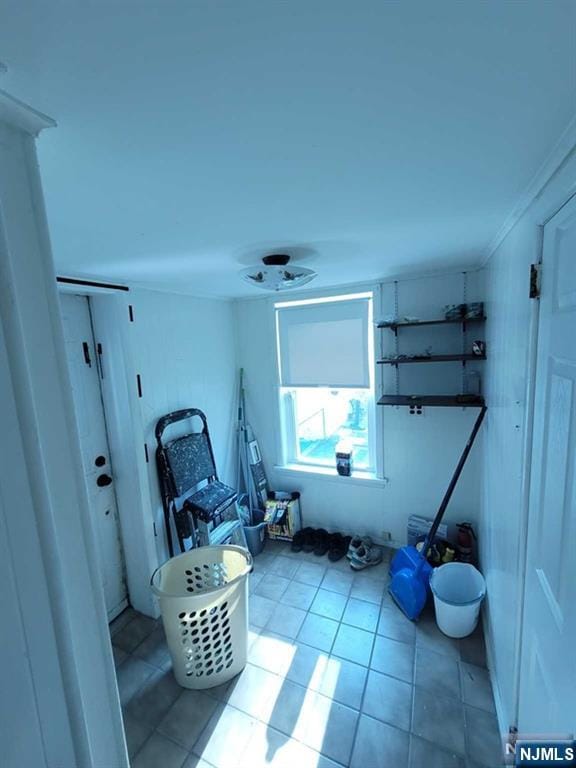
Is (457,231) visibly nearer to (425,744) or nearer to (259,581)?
(425,744)

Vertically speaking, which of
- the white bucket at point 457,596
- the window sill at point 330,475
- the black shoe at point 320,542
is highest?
the window sill at point 330,475

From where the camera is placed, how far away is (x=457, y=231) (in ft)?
4.71

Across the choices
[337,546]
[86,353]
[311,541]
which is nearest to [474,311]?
[337,546]

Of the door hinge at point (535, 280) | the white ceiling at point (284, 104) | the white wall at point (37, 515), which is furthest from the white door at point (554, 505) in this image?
the white wall at point (37, 515)

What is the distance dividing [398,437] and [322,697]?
5.28 ft

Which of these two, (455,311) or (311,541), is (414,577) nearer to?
(311,541)

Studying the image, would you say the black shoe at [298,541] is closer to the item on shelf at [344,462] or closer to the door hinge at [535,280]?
the item on shelf at [344,462]

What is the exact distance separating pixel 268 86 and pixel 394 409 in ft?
7.57

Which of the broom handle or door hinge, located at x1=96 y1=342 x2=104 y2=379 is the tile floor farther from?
door hinge, located at x1=96 y1=342 x2=104 y2=379

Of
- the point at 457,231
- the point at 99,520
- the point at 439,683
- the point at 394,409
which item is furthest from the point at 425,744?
the point at 457,231

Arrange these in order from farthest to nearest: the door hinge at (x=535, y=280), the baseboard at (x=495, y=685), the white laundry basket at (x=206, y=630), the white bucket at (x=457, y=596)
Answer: the white bucket at (x=457, y=596) < the white laundry basket at (x=206, y=630) < the baseboard at (x=495, y=685) < the door hinge at (x=535, y=280)

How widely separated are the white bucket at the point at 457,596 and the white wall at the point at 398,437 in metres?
0.48

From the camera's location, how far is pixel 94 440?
6.88 ft

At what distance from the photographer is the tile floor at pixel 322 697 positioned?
4.68 ft
